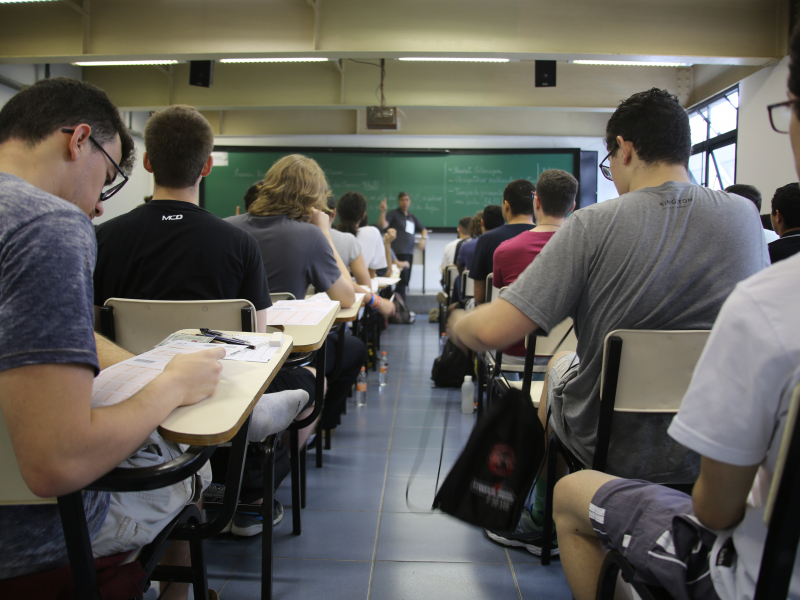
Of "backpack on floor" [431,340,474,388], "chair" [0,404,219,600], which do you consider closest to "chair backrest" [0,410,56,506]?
"chair" [0,404,219,600]

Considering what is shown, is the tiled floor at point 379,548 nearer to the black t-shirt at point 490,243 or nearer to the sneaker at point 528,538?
the sneaker at point 528,538

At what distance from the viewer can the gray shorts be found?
670mm

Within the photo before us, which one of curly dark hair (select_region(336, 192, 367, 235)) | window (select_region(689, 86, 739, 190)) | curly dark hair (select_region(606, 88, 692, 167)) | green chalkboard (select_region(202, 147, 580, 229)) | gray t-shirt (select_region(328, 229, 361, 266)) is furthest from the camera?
green chalkboard (select_region(202, 147, 580, 229))

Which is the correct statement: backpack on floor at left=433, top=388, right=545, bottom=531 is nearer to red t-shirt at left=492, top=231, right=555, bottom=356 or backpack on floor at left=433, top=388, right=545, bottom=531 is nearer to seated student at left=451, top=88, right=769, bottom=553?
seated student at left=451, top=88, right=769, bottom=553

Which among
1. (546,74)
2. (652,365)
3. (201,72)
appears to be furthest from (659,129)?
(201,72)

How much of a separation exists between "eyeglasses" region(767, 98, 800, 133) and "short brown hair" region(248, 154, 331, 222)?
1806 millimetres

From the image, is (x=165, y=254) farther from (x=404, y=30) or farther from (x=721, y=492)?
(x=404, y=30)

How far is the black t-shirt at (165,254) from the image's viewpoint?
1.41m

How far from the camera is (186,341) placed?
3.26 feet

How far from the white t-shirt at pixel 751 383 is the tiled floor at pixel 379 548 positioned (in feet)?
3.55

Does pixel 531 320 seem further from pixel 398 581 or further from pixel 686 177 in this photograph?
pixel 398 581

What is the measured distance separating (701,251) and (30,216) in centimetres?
116

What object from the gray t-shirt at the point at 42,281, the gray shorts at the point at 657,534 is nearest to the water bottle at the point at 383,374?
the gray shorts at the point at 657,534

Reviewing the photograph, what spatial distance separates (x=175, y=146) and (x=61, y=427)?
1.09 metres
